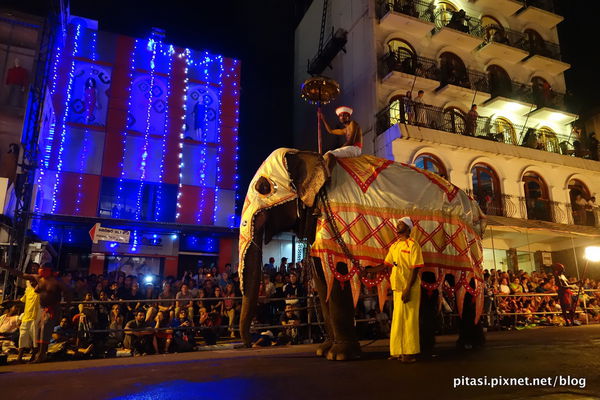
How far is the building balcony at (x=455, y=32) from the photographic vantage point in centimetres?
1777

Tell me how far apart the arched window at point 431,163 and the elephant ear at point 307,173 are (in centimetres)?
1090

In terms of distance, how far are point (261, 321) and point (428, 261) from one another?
4.97 meters

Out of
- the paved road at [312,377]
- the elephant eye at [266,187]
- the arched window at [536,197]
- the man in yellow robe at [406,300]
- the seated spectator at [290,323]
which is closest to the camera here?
the paved road at [312,377]

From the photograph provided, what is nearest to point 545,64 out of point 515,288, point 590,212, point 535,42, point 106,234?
point 535,42

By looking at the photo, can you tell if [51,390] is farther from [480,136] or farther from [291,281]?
[480,136]

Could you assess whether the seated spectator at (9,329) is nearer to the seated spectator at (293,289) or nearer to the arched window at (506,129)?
the seated spectator at (293,289)

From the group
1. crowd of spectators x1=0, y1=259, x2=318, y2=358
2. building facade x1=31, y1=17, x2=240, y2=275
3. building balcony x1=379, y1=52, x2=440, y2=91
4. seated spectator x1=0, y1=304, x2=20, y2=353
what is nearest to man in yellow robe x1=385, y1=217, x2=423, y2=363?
crowd of spectators x1=0, y1=259, x2=318, y2=358

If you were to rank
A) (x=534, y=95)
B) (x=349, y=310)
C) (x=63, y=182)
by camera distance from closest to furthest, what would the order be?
1. (x=349, y=310)
2. (x=63, y=182)
3. (x=534, y=95)

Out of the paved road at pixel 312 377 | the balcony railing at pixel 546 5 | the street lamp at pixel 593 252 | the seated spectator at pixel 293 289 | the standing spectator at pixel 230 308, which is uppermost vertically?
the balcony railing at pixel 546 5

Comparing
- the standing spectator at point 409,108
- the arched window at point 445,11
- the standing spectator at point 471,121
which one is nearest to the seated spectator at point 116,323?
the standing spectator at point 409,108

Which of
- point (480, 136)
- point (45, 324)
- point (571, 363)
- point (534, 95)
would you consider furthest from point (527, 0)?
point (45, 324)

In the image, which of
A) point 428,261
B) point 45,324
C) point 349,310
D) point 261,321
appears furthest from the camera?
point 261,321

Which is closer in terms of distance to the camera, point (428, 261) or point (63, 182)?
point (428, 261)

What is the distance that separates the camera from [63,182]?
15.0 metres
